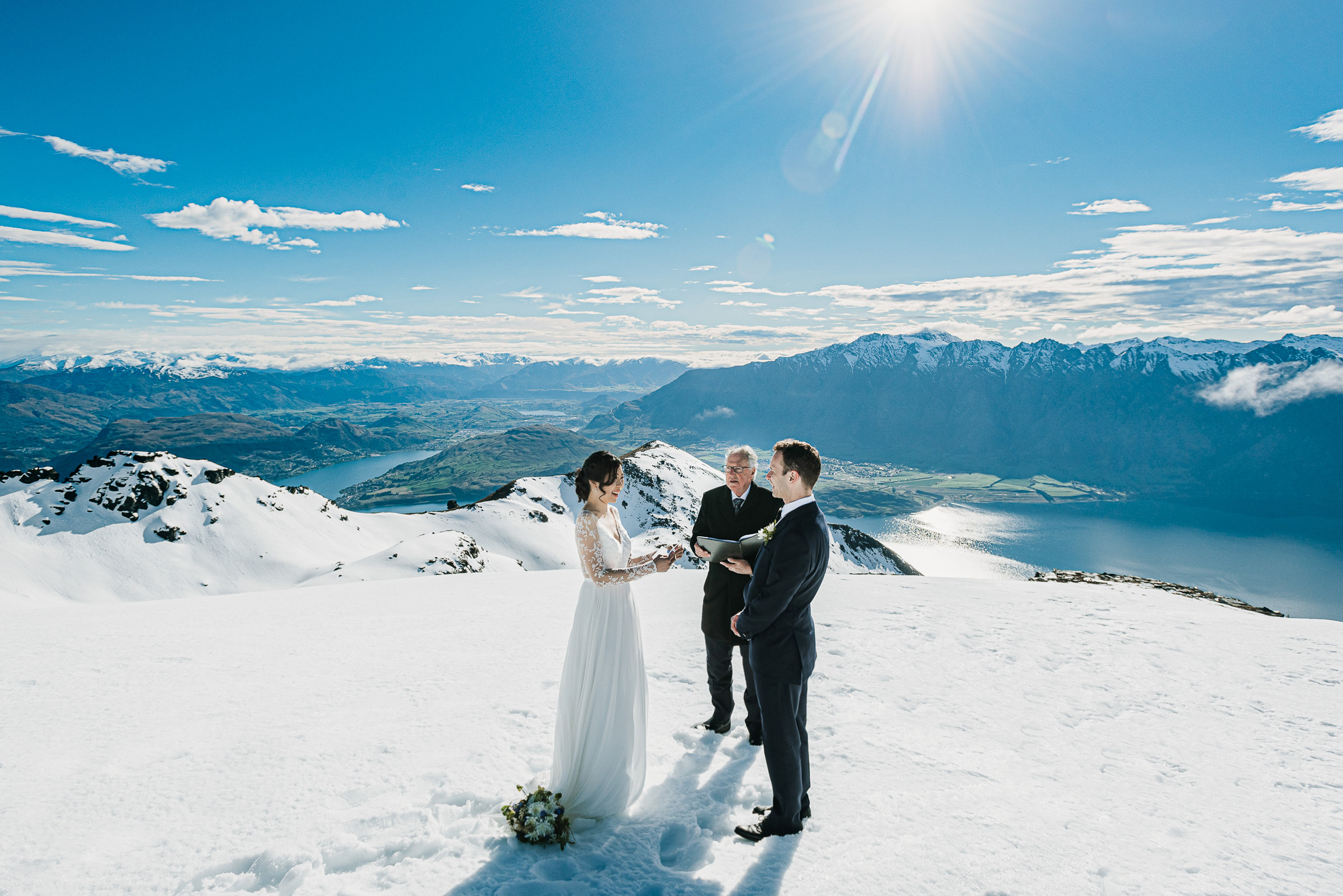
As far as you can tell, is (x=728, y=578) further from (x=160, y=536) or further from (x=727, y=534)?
(x=160, y=536)

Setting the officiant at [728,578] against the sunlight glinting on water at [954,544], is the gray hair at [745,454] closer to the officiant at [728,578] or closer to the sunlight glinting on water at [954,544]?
the officiant at [728,578]

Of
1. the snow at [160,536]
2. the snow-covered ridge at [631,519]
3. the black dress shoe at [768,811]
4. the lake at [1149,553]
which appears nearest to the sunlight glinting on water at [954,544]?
the lake at [1149,553]

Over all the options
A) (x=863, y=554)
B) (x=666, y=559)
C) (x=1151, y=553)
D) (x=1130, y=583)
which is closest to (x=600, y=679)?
(x=666, y=559)

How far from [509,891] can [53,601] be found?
171ft

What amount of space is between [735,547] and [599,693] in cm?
203

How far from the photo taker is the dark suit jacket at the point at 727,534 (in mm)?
6953

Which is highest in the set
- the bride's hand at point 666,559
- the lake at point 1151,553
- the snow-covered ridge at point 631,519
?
the bride's hand at point 666,559

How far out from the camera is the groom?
5004 mm

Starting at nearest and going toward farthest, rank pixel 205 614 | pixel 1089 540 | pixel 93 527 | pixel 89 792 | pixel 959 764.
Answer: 1. pixel 89 792
2. pixel 959 764
3. pixel 205 614
4. pixel 93 527
5. pixel 1089 540

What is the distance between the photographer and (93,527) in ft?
171

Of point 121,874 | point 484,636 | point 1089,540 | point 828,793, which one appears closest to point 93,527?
point 484,636

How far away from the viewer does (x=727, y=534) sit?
699 cm

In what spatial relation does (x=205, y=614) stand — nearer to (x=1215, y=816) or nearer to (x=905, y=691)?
(x=905, y=691)

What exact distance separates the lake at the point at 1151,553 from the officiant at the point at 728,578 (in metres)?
128
